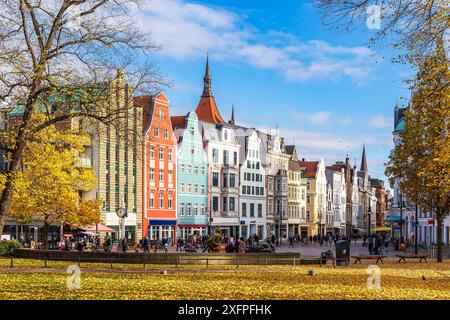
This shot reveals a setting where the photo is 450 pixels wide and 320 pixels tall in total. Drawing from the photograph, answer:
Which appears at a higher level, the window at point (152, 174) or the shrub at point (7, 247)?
the window at point (152, 174)

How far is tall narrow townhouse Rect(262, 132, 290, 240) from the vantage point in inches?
4146

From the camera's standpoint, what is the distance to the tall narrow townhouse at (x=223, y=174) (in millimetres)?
90125

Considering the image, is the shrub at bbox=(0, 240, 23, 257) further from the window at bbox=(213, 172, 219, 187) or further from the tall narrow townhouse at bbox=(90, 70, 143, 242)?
the window at bbox=(213, 172, 219, 187)

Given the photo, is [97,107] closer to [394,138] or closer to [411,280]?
[411,280]

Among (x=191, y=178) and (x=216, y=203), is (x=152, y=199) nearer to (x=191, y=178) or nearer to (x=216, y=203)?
(x=191, y=178)

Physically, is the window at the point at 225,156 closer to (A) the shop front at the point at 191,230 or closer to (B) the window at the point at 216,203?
(B) the window at the point at 216,203

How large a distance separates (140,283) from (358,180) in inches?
6715

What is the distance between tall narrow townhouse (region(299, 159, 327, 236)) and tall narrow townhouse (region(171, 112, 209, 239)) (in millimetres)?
40907

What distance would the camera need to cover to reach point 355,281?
26.3 meters

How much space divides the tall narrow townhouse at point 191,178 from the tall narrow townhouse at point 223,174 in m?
1.31

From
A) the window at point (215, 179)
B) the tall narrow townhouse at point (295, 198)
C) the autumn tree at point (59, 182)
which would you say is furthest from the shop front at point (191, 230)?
Result: the tall narrow townhouse at point (295, 198)

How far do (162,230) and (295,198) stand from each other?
4072 cm

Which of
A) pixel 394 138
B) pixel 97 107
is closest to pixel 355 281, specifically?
pixel 97 107

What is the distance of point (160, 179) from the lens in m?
79.9
